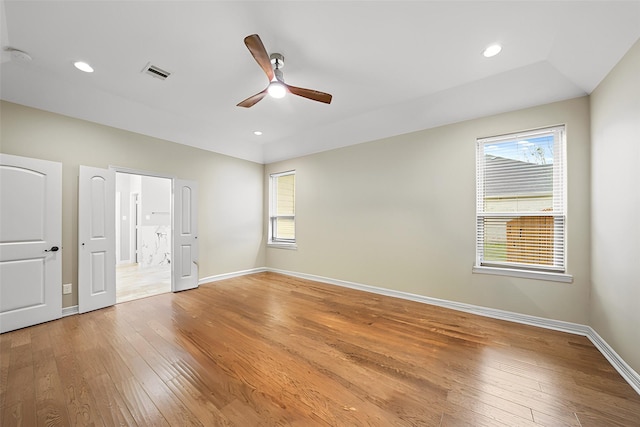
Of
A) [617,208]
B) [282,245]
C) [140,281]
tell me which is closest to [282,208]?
[282,245]

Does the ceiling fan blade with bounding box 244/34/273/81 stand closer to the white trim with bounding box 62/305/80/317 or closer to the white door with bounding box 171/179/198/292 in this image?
the white door with bounding box 171/179/198/292

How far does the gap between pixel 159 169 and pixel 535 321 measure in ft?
19.8

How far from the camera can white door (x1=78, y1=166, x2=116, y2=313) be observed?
331 centimetres

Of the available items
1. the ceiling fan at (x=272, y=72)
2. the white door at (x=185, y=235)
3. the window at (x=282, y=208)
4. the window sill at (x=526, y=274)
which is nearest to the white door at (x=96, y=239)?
the white door at (x=185, y=235)

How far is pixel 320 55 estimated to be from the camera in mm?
2541

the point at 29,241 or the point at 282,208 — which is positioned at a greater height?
the point at 282,208

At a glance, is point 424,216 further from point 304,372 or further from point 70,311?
point 70,311

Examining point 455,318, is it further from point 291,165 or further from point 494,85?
point 291,165

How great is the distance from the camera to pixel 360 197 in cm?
446

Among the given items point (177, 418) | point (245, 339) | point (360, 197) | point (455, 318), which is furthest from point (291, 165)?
point (177, 418)

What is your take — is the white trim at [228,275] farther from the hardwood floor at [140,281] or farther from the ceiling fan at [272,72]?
the ceiling fan at [272,72]

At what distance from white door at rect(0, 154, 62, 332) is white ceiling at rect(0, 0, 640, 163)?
0.91 meters

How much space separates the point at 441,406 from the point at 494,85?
3414mm

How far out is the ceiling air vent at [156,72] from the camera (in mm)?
2741
